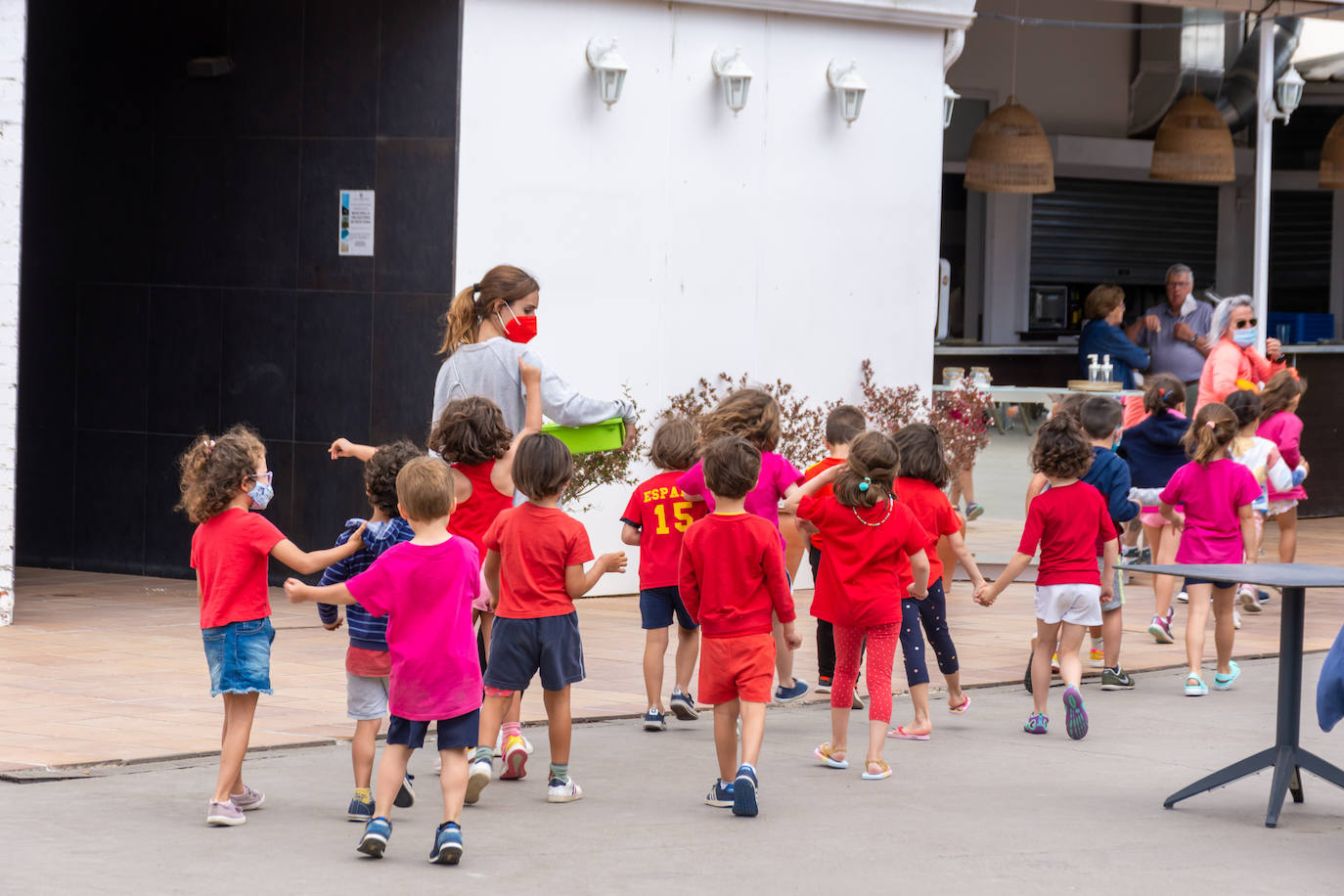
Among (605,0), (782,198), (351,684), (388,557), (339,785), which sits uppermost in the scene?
(605,0)

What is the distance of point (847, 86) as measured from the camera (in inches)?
483

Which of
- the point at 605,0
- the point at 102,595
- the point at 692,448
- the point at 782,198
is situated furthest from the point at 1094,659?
the point at 102,595

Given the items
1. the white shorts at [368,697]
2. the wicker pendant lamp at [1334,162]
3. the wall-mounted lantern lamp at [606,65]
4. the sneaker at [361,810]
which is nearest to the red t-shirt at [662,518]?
the white shorts at [368,697]

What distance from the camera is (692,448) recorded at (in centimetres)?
739

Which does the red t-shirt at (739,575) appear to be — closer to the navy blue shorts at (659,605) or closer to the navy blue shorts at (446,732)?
the navy blue shorts at (446,732)

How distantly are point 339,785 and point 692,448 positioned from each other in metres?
1.94

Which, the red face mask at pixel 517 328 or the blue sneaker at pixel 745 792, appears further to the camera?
the red face mask at pixel 517 328

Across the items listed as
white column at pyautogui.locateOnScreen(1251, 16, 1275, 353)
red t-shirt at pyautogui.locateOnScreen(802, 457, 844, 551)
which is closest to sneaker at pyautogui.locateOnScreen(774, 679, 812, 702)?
red t-shirt at pyautogui.locateOnScreen(802, 457, 844, 551)

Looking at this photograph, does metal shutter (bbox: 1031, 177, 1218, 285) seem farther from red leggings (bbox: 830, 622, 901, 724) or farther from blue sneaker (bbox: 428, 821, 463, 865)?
blue sneaker (bbox: 428, 821, 463, 865)

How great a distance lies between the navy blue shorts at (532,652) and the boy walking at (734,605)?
1.40 ft

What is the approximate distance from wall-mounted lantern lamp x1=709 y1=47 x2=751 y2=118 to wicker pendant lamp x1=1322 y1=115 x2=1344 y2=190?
7269mm

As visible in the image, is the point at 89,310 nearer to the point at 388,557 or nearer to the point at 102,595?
the point at 102,595

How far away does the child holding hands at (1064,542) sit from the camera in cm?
787

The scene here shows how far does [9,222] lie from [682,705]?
4.41m
